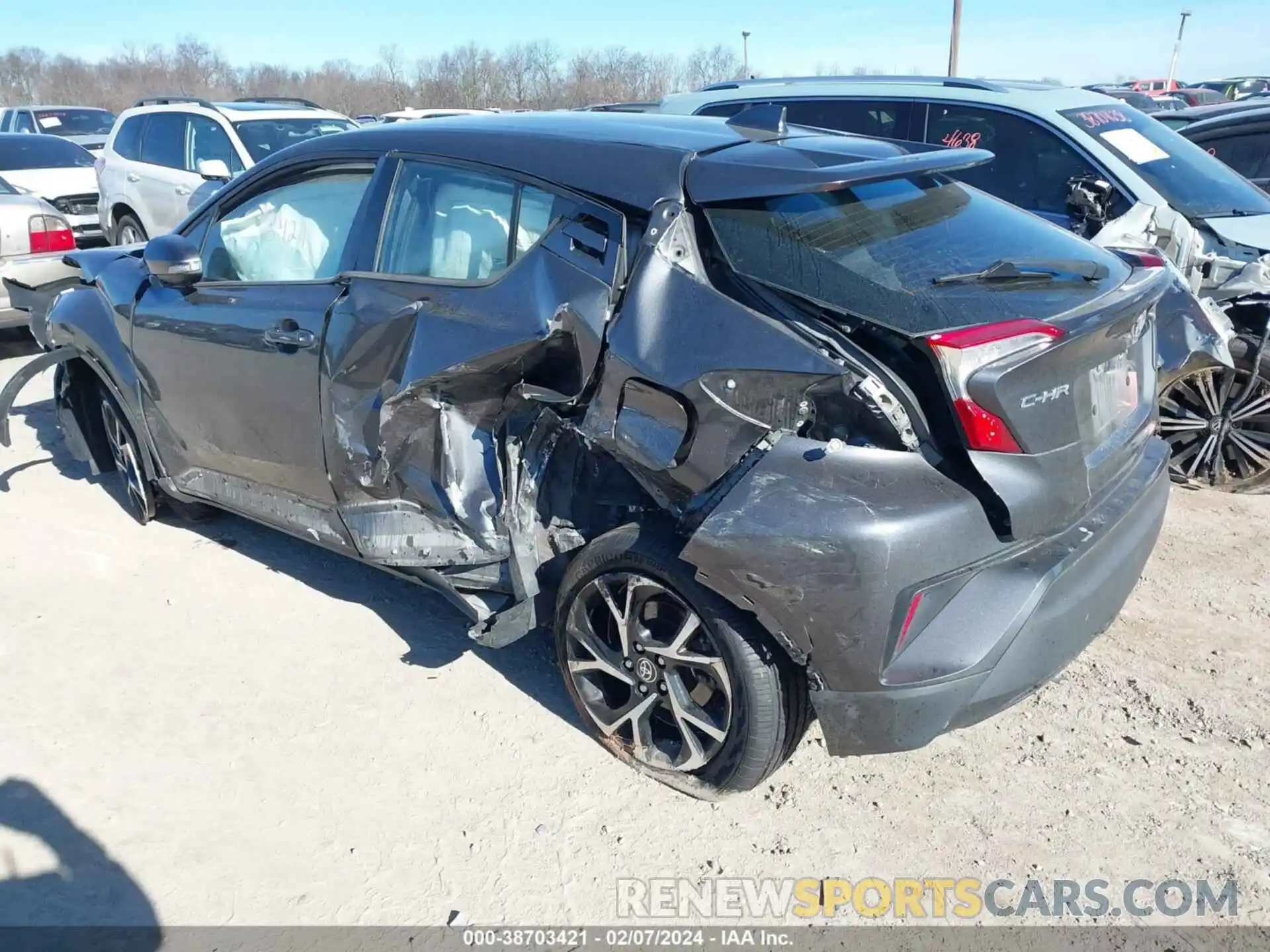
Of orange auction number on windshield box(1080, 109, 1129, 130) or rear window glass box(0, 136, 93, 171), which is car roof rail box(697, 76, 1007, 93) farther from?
rear window glass box(0, 136, 93, 171)

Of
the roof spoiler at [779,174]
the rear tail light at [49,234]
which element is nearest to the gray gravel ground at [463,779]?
the roof spoiler at [779,174]

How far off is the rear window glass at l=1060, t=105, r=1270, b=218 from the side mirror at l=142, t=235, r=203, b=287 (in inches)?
187

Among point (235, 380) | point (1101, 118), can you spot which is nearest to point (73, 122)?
point (235, 380)

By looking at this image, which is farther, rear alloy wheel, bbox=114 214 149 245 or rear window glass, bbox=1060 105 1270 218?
rear alloy wheel, bbox=114 214 149 245

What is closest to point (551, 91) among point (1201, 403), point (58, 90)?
point (58, 90)

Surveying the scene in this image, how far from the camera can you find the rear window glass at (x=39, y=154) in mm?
11266

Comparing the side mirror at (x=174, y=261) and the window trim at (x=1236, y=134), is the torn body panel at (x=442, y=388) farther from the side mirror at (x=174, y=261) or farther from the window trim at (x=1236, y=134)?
the window trim at (x=1236, y=134)

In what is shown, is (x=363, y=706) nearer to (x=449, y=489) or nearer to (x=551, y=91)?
(x=449, y=489)

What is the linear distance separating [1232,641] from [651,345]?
102 inches

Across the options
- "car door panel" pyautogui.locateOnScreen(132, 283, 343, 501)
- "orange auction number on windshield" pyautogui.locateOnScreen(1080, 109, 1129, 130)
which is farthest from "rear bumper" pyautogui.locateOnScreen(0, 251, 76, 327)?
"orange auction number on windshield" pyautogui.locateOnScreen(1080, 109, 1129, 130)

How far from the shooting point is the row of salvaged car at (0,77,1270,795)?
234 cm

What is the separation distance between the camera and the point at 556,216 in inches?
112

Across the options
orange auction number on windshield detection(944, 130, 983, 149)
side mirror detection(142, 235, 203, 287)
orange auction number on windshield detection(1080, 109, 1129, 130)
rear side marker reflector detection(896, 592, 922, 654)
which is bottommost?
rear side marker reflector detection(896, 592, 922, 654)

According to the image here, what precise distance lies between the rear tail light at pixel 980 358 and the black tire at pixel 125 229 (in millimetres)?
9804
